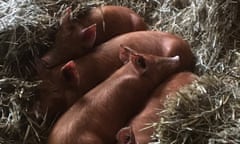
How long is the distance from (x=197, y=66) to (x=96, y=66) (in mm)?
482

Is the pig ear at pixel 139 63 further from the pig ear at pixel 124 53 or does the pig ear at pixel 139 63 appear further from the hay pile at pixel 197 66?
the hay pile at pixel 197 66

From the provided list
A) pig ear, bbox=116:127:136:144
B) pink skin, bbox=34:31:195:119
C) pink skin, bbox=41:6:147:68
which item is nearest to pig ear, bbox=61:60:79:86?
pink skin, bbox=34:31:195:119

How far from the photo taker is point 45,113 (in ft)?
7.79

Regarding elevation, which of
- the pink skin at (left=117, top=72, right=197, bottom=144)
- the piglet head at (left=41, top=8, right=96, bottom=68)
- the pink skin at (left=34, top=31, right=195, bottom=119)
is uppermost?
the piglet head at (left=41, top=8, right=96, bottom=68)

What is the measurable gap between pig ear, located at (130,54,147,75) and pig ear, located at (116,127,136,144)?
42 cm

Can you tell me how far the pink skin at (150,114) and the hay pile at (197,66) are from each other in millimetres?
81

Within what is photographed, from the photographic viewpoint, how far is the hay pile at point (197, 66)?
2090mm

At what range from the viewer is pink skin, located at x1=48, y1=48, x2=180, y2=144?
226 centimetres

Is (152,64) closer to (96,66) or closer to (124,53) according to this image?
(124,53)

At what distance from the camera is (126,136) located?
2094 millimetres

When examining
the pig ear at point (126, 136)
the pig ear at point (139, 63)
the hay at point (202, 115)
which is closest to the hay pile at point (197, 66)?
the hay at point (202, 115)

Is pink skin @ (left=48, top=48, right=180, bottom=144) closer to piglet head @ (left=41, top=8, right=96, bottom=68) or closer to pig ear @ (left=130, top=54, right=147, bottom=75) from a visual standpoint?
pig ear @ (left=130, top=54, right=147, bottom=75)

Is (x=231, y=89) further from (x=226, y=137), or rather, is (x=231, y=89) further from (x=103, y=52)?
(x=103, y=52)

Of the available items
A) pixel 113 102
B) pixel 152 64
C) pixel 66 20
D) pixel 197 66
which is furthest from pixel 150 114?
pixel 66 20
